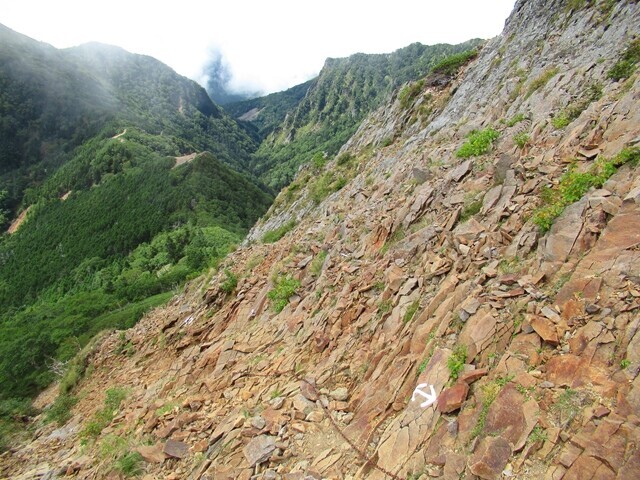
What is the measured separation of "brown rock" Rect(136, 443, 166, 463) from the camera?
966 cm

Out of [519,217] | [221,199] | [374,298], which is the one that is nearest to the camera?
[519,217]

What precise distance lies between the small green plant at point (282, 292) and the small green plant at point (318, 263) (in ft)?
2.41

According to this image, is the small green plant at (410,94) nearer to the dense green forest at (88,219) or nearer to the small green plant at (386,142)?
the small green plant at (386,142)

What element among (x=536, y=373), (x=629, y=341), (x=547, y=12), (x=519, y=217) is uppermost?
(x=547, y=12)

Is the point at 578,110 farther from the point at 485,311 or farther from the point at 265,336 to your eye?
the point at 265,336

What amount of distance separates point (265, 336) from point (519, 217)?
865cm

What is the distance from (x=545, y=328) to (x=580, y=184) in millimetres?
3855

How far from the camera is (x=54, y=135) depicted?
191500mm

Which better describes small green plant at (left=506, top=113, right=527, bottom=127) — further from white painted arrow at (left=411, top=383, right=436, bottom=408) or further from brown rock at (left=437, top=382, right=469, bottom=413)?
brown rock at (left=437, top=382, right=469, bottom=413)

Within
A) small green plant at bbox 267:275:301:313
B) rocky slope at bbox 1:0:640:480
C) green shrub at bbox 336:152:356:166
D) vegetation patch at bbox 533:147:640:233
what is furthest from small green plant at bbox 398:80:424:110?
vegetation patch at bbox 533:147:640:233

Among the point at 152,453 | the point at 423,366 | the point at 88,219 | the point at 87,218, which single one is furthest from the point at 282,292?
the point at 87,218

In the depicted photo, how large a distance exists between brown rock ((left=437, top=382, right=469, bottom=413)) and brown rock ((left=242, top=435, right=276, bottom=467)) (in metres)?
3.72

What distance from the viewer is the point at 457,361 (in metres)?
7.12

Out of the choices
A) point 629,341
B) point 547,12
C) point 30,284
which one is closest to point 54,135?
point 30,284
